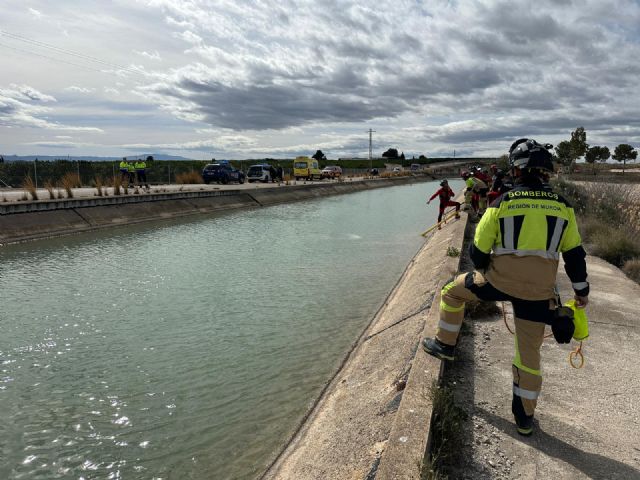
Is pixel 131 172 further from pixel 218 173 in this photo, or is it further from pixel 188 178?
pixel 218 173

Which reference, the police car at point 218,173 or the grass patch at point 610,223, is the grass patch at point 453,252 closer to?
the grass patch at point 610,223

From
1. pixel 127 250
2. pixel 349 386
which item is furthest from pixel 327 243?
pixel 349 386

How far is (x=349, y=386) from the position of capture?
203 inches

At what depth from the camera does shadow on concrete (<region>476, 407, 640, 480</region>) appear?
3.09 meters

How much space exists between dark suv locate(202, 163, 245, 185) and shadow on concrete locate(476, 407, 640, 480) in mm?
34463

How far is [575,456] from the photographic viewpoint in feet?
10.7

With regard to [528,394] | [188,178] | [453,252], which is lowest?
[528,394]

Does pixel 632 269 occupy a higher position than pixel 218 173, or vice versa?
pixel 218 173

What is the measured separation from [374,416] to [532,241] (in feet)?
6.62

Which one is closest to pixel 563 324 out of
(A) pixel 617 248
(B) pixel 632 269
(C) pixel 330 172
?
(B) pixel 632 269

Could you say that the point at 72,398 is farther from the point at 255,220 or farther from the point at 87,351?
the point at 255,220

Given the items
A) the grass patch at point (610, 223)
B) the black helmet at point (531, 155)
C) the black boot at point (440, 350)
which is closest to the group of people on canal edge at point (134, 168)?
the grass patch at point (610, 223)

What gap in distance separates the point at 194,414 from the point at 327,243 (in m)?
11.3

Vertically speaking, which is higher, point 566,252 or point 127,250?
point 566,252
